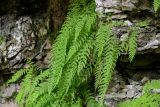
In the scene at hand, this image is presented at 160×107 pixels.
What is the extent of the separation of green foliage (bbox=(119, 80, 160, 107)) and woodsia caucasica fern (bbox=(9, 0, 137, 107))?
0.29m

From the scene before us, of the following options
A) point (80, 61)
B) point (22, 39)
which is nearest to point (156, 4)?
point (80, 61)

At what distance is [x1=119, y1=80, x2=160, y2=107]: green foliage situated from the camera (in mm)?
2989

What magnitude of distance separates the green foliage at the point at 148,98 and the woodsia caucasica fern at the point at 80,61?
29cm

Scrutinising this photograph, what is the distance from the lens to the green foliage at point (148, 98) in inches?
118

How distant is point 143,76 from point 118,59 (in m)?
0.28

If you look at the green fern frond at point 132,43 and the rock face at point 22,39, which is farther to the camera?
the rock face at point 22,39

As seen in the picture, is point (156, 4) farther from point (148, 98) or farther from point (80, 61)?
point (80, 61)

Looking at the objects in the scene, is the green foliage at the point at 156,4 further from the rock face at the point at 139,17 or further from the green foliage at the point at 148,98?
the green foliage at the point at 148,98

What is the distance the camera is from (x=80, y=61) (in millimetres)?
3352

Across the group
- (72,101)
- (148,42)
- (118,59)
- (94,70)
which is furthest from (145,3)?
(72,101)

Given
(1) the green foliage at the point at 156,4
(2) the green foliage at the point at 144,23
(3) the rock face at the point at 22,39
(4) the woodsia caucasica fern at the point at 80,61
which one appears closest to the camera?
(1) the green foliage at the point at 156,4

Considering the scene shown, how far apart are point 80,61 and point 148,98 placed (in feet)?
2.33

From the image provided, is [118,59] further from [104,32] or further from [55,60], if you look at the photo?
[55,60]

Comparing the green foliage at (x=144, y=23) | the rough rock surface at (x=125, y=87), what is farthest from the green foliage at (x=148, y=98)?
the green foliage at (x=144, y=23)
